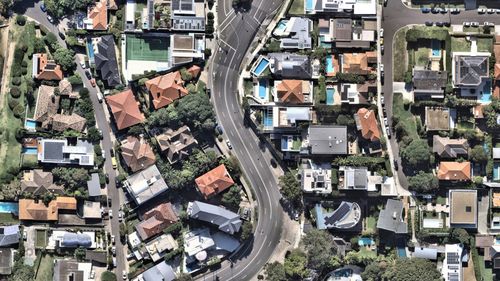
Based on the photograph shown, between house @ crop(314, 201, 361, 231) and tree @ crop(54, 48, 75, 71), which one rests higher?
tree @ crop(54, 48, 75, 71)

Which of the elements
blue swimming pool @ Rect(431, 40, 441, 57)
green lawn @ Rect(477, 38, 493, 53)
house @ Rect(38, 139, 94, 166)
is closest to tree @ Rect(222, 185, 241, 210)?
house @ Rect(38, 139, 94, 166)

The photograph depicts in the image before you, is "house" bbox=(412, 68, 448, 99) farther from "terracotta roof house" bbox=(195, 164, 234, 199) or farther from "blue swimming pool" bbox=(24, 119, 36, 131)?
"blue swimming pool" bbox=(24, 119, 36, 131)

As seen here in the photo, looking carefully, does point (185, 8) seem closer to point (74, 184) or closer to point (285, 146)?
point (285, 146)

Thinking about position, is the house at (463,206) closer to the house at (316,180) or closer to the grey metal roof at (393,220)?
the grey metal roof at (393,220)

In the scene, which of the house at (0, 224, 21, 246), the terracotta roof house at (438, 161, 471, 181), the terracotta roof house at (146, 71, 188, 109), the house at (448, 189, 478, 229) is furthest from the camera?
the house at (448, 189, 478, 229)

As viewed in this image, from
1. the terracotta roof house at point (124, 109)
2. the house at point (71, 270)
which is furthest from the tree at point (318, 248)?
the house at point (71, 270)

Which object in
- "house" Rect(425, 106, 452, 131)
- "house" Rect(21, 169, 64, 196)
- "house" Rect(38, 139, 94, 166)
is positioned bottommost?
"house" Rect(21, 169, 64, 196)

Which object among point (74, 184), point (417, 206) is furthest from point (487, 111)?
point (74, 184)
